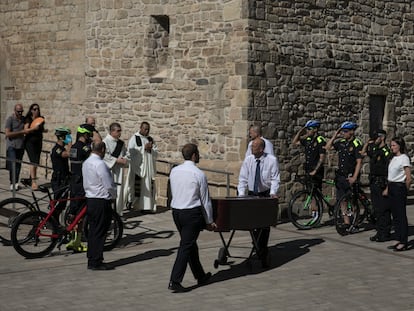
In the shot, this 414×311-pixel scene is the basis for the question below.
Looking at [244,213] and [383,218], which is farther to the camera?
[383,218]

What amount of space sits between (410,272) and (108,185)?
3.88m

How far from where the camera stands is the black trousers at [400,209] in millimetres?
11594

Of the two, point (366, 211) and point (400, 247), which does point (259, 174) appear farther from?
point (366, 211)

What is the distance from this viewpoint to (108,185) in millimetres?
10500

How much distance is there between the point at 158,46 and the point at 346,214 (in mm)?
5434

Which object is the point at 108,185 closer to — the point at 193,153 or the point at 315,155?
the point at 193,153

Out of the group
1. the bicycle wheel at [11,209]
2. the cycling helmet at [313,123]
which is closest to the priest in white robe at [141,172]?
the cycling helmet at [313,123]

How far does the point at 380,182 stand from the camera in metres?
12.5

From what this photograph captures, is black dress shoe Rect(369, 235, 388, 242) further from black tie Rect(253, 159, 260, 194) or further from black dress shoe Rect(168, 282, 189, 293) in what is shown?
black dress shoe Rect(168, 282, 189, 293)

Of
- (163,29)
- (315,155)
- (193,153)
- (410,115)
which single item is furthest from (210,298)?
(410,115)

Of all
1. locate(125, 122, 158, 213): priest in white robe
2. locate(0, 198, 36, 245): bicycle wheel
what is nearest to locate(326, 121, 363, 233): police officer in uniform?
locate(125, 122, 158, 213): priest in white robe

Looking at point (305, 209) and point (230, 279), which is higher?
point (305, 209)

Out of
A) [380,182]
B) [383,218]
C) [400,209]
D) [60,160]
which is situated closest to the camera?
[400,209]

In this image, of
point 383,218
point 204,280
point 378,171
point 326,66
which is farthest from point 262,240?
point 326,66
